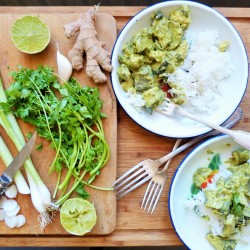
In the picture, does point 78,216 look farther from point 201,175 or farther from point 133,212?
point 201,175

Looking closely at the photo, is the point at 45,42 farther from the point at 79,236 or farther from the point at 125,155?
the point at 79,236

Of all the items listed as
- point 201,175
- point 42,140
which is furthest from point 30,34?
point 201,175

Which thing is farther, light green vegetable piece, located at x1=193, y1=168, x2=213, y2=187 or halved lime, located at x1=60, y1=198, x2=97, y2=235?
light green vegetable piece, located at x1=193, y1=168, x2=213, y2=187

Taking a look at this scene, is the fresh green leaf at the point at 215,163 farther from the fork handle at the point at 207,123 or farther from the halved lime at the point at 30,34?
the halved lime at the point at 30,34

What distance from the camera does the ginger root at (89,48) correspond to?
4.70ft

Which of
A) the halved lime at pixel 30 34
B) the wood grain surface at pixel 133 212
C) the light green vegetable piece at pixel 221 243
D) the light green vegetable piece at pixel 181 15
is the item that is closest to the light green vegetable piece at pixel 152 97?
the wood grain surface at pixel 133 212

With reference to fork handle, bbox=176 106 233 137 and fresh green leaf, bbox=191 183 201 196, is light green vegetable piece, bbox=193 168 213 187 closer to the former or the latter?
fresh green leaf, bbox=191 183 201 196

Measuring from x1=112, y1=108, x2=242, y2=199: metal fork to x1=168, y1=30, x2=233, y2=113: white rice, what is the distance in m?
0.11

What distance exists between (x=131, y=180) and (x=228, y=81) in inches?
17.8

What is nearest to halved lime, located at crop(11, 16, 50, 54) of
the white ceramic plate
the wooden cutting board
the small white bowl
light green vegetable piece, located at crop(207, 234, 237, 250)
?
the wooden cutting board

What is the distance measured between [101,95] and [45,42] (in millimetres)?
240

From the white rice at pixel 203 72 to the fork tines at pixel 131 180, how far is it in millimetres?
254

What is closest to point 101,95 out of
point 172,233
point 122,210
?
point 122,210

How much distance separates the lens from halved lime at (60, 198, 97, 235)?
1.36m
